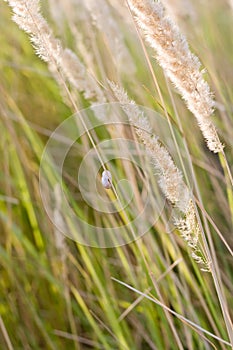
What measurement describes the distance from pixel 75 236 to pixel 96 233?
14 cm

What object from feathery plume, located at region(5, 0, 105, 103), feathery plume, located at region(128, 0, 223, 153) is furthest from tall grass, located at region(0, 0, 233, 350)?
feathery plume, located at region(128, 0, 223, 153)

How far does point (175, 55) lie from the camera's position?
64 centimetres

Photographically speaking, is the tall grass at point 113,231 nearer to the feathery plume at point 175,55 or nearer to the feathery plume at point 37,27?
the feathery plume at point 37,27

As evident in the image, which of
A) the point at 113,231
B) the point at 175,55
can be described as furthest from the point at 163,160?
the point at 113,231

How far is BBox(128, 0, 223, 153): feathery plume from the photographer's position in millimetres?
630

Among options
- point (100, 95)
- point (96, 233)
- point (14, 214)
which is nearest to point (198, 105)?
point (100, 95)

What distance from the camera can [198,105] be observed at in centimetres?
66

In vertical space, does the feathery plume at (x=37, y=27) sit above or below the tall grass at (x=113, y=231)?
above

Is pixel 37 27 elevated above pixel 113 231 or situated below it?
above

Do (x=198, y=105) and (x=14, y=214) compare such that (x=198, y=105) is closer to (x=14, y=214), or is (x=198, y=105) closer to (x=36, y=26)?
(x=36, y=26)

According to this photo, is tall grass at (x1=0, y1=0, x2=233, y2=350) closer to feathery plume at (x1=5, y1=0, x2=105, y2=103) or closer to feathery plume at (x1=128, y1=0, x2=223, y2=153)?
feathery plume at (x1=5, y1=0, x2=105, y2=103)

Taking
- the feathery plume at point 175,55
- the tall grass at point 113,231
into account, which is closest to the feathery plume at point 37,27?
the tall grass at point 113,231

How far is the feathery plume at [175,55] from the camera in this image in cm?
63

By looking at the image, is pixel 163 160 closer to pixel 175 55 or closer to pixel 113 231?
pixel 175 55
